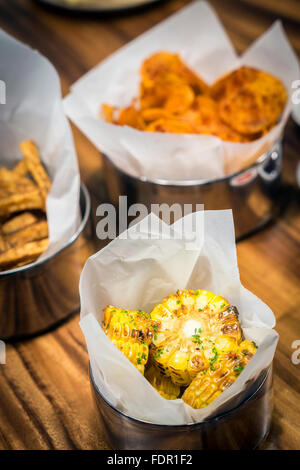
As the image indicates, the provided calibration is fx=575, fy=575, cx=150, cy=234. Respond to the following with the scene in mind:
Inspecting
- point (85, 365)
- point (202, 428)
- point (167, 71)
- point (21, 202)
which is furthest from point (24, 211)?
point (202, 428)

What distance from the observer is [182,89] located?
0.99 meters

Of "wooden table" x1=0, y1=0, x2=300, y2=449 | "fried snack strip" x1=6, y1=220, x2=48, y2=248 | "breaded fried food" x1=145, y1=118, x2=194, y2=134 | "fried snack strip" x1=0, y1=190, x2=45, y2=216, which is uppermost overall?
"breaded fried food" x1=145, y1=118, x2=194, y2=134

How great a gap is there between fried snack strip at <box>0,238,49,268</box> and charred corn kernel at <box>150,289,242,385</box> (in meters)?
0.22

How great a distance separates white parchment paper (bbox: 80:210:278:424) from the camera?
0.56 m

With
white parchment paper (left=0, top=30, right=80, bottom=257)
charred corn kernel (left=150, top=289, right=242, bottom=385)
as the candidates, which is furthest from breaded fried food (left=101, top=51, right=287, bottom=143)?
charred corn kernel (left=150, top=289, right=242, bottom=385)

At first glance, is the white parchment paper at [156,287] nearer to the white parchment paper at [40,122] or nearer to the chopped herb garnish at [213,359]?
the chopped herb garnish at [213,359]

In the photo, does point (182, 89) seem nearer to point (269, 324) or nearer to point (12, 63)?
point (12, 63)

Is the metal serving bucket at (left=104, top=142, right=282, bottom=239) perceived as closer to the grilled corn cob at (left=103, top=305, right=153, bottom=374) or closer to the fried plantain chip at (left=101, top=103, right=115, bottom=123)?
the fried plantain chip at (left=101, top=103, right=115, bottom=123)

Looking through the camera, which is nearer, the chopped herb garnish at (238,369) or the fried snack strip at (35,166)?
the chopped herb garnish at (238,369)

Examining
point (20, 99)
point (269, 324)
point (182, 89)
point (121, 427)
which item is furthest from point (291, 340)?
point (20, 99)

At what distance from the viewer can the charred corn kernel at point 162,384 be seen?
0.63 meters

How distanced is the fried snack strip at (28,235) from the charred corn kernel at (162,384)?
29 cm

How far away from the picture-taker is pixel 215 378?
59 centimetres

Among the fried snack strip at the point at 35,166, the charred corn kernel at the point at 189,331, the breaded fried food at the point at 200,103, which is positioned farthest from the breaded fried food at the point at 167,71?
the charred corn kernel at the point at 189,331
